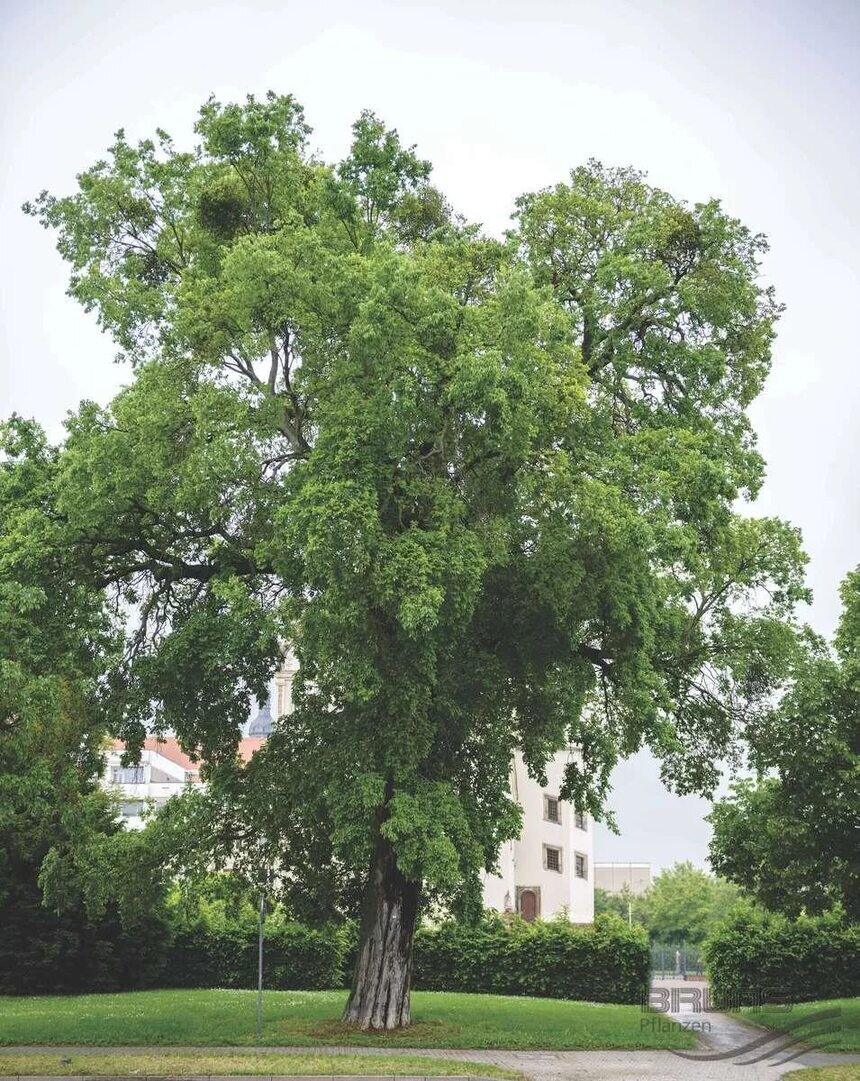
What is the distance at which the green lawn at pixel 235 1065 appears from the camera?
16.3 metres

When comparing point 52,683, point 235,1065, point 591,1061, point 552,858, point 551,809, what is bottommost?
point 591,1061

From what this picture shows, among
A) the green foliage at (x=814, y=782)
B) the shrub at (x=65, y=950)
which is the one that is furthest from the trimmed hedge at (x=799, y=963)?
the shrub at (x=65, y=950)

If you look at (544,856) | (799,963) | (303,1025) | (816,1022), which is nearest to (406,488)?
(303,1025)

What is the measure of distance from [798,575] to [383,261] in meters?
11.0

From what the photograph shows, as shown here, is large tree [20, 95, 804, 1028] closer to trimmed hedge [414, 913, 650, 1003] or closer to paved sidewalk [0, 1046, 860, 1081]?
paved sidewalk [0, 1046, 860, 1081]

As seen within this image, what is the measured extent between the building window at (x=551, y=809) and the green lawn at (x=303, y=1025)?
34.6 metres

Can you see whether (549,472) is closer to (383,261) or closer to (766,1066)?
(383,261)

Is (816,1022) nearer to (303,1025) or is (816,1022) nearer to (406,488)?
(303,1025)

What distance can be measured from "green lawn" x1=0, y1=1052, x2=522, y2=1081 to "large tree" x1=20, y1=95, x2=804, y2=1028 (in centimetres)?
280

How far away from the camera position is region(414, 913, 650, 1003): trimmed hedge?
3712 centimetres

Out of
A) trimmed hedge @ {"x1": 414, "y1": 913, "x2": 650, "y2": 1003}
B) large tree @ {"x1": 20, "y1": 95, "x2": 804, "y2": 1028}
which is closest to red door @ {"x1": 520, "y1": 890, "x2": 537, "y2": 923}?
trimmed hedge @ {"x1": 414, "y1": 913, "x2": 650, "y2": 1003}

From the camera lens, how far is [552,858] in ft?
212

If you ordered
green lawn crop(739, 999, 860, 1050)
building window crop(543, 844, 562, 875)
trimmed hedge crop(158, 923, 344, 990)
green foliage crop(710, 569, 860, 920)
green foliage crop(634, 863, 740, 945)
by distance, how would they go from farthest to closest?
green foliage crop(634, 863, 740, 945), building window crop(543, 844, 562, 875), trimmed hedge crop(158, 923, 344, 990), green foliage crop(710, 569, 860, 920), green lawn crop(739, 999, 860, 1050)

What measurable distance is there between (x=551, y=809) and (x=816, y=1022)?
39.1m
